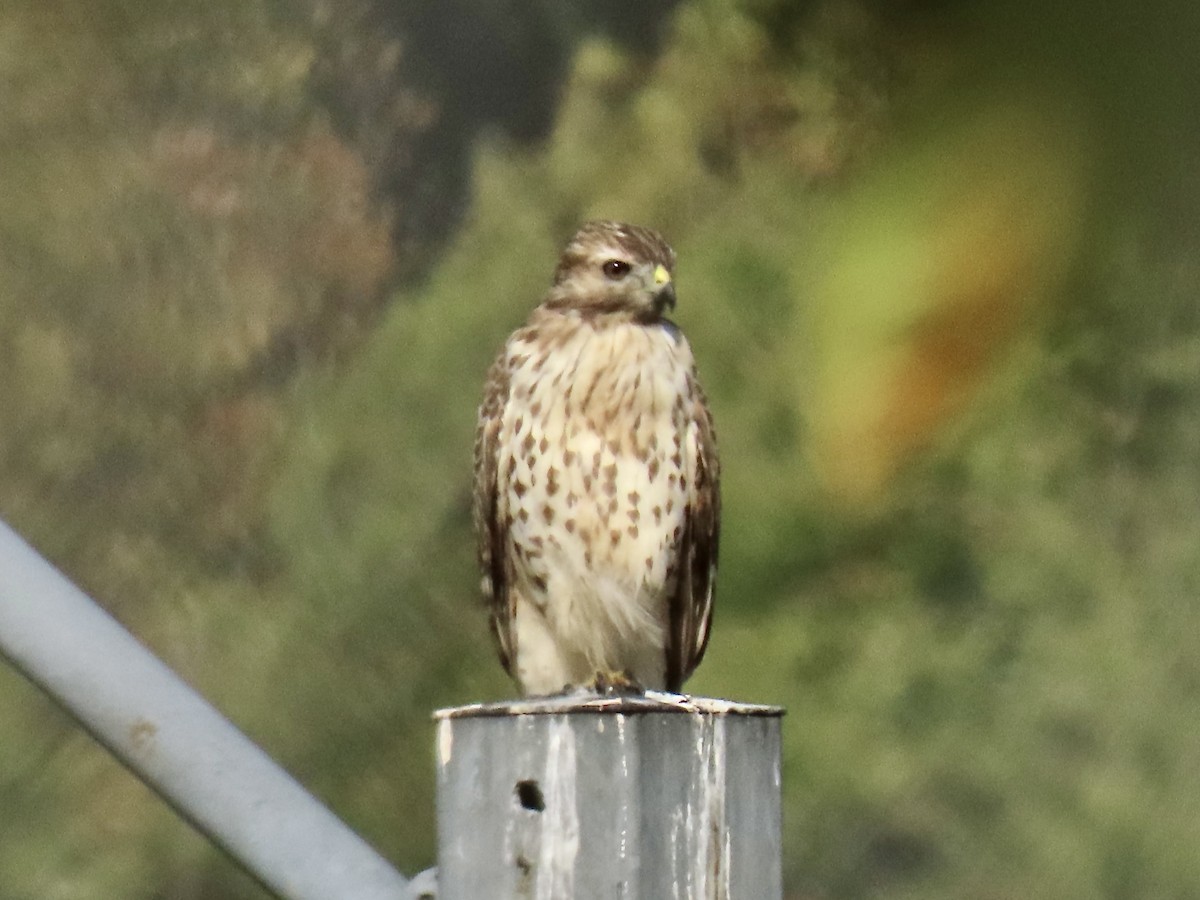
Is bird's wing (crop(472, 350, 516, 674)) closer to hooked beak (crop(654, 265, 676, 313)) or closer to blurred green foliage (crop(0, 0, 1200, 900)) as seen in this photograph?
hooked beak (crop(654, 265, 676, 313))

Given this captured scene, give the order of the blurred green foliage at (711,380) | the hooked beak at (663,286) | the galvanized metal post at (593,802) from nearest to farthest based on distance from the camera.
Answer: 1. the galvanized metal post at (593,802)
2. the hooked beak at (663,286)
3. the blurred green foliage at (711,380)

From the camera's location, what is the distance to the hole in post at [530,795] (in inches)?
33.6

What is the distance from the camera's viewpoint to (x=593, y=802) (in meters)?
0.84

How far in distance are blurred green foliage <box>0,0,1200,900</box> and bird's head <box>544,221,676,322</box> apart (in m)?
0.83

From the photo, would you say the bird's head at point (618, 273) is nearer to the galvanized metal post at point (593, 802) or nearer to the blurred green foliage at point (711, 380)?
the blurred green foliage at point (711, 380)

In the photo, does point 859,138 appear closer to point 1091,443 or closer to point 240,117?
point 1091,443

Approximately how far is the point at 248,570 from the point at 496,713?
6.15ft

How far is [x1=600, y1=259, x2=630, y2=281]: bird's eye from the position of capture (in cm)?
185

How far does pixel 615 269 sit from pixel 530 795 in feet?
3.53

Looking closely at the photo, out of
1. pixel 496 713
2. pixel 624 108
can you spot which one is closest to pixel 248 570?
pixel 624 108

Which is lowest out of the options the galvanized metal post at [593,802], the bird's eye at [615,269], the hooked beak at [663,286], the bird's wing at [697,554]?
the galvanized metal post at [593,802]

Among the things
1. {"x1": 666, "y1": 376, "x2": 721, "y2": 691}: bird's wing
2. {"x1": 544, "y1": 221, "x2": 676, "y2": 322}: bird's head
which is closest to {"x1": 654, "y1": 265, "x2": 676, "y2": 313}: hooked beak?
{"x1": 544, "y1": 221, "x2": 676, "y2": 322}: bird's head

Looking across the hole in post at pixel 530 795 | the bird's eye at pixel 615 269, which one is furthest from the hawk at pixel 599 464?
the hole in post at pixel 530 795

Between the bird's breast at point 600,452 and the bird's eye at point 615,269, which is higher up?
the bird's eye at point 615,269
